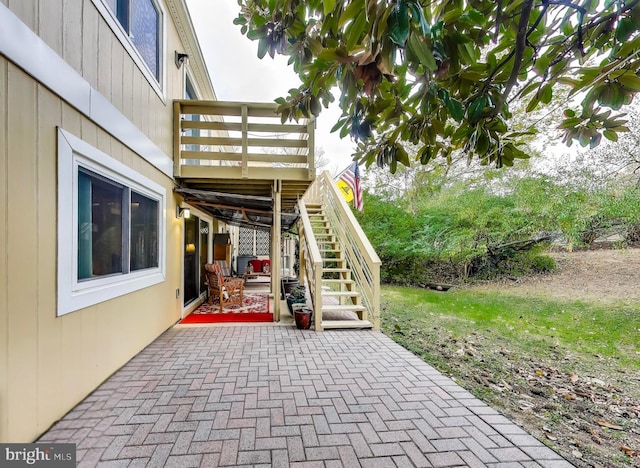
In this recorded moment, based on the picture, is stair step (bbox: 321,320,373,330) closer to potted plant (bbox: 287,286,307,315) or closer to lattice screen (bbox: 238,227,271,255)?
potted plant (bbox: 287,286,307,315)

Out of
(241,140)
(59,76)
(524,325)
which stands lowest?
(524,325)

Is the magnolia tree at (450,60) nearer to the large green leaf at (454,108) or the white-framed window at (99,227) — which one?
the large green leaf at (454,108)

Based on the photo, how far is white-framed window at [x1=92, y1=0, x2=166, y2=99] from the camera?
10.3 ft

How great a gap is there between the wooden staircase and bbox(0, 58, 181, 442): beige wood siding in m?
3.25

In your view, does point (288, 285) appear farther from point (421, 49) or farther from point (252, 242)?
point (252, 242)

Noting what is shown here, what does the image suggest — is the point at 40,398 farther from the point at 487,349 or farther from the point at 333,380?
the point at 487,349

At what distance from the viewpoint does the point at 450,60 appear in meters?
1.49

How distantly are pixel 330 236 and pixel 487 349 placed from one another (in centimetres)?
407

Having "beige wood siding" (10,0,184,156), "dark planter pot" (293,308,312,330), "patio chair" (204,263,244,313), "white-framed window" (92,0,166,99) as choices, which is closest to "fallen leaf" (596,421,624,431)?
"dark planter pot" (293,308,312,330)

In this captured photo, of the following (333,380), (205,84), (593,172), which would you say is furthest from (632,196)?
(205,84)

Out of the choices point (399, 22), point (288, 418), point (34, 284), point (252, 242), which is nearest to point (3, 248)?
point (34, 284)

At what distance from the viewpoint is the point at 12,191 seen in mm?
1906

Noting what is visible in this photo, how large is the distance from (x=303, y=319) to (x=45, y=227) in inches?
138

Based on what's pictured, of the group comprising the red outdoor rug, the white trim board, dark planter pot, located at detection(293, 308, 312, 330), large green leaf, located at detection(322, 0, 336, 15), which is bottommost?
the red outdoor rug
